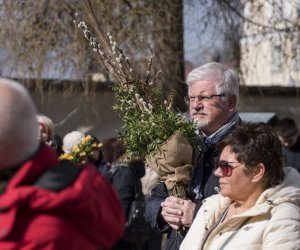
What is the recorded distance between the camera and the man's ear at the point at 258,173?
3.89 m

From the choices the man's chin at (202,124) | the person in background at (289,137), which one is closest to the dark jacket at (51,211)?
the man's chin at (202,124)

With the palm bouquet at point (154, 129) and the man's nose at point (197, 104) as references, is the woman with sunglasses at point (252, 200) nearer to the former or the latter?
the palm bouquet at point (154, 129)

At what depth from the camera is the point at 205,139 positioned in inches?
180

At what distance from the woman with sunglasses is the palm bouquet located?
44 centimetres

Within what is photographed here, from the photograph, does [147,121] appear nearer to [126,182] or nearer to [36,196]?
[36,196]

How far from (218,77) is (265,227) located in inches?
47.3

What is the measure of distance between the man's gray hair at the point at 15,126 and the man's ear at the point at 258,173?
1.55 meters

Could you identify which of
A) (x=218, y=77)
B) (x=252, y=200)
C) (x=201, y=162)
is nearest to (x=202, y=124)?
(x=201, y=162)

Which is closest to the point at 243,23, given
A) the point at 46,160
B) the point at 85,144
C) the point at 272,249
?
the point at 85,144

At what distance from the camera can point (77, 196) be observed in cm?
251

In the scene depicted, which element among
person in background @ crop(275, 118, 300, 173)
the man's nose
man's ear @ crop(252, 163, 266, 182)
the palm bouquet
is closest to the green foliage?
the palm bouquet

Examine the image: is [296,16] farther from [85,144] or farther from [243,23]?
[85,144]

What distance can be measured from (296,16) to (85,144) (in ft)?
24.8

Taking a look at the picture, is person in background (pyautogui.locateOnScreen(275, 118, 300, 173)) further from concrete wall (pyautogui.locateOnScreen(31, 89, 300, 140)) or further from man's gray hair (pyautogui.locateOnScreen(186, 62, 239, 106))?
concrete wall (pyautogui.locateOnScreen(31, 89, 300, 140))
